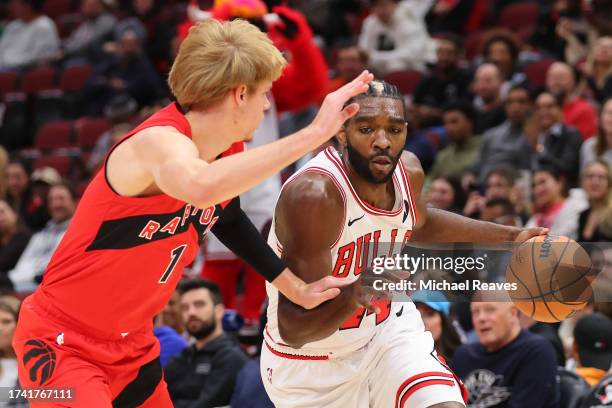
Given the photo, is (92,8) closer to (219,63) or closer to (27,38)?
(27,38)

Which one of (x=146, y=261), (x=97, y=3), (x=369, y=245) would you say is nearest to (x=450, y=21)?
(x=97, y=3)

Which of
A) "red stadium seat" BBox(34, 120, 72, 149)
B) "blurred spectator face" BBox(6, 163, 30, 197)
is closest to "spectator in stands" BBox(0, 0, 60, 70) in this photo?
"red stadium seat" BBox(34, 120, 72, 149)

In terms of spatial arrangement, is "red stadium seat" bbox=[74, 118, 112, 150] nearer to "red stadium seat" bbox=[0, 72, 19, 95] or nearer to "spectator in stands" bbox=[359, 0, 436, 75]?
"red stadium seat" bbox=[0, 72, 19, 95]

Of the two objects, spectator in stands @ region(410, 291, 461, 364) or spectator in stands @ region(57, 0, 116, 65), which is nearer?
spectator in stands @ region(410, 291, 461, 364)

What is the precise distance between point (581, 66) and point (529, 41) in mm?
1437

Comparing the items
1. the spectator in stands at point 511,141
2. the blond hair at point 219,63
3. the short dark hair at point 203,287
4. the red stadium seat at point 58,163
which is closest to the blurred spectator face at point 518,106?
the spectator in stands at point 511,141

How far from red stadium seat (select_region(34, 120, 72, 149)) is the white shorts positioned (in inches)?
383

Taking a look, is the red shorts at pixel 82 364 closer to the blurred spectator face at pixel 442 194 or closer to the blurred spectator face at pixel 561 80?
the blurred spectator face at pixel 442 194

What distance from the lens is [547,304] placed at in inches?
170

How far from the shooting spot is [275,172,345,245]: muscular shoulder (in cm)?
421

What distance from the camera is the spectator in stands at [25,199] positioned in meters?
11.6

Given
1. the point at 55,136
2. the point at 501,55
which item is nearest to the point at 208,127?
the point at 501,55

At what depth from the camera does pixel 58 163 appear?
13062 mm

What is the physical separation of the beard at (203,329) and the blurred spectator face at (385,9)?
607 cm
